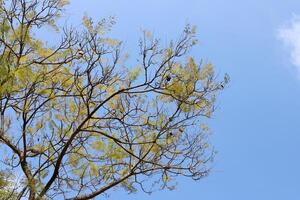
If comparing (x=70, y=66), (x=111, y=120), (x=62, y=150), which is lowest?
(x=62, y=150)

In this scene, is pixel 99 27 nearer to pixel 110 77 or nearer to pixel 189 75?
pixel 110 77

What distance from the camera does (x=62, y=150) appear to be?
9.59m

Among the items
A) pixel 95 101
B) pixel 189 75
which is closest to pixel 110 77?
pixel 95 101

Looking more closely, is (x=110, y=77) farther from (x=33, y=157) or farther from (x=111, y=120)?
(x=33, y=157)

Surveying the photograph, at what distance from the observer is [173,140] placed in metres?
10.0

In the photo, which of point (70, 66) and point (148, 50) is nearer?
point (148, 50)

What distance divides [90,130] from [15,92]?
1.15m

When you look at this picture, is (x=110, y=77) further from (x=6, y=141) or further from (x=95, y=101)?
(x=6, y=141)

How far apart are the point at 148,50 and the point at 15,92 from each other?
1927mm

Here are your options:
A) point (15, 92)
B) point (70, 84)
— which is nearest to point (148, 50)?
point (70, 84)

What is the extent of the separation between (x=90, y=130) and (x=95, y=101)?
1.40ft

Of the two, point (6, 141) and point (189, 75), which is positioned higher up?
point (189, 75)

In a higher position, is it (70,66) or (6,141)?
(70,66)

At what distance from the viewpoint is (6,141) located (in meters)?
9.66
